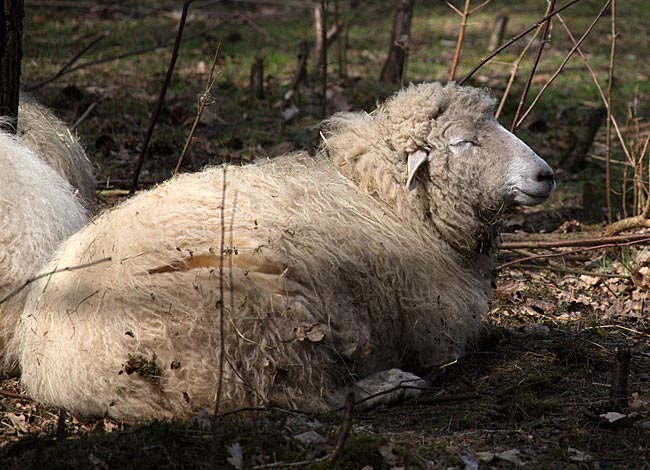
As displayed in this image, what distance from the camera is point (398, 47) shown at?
9422mm

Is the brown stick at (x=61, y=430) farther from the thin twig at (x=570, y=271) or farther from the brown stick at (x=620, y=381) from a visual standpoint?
the thin twig at (x=570, y=271)

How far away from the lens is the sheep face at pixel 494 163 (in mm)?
4293

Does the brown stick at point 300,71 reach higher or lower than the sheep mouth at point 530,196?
lower

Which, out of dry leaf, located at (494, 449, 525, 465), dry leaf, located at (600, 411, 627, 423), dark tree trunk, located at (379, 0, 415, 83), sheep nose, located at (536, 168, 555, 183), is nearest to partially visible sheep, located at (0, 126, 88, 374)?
dry leaf, located at (494, 449, 525, 465)

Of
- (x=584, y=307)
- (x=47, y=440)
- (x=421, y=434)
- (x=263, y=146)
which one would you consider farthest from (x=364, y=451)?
(x=263, y=146)

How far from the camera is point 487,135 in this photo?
4375 mm

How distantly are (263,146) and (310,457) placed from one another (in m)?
5.28

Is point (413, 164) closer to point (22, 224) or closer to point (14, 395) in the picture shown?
point (22, 224)

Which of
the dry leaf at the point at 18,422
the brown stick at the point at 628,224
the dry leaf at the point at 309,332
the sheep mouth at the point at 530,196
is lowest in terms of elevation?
the dry leaf at the point at 18,422

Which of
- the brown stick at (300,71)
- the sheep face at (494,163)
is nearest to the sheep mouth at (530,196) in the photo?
the sheep face at (494,163)

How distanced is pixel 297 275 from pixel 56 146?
94.4 inches

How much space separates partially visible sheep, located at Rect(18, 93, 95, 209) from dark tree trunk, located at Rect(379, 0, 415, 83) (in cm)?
441

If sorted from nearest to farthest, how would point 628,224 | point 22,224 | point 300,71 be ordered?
point 22,224 < point 628,224 < point 300,71

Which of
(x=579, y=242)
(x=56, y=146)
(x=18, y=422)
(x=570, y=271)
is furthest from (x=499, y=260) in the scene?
(x=18, y=422)
